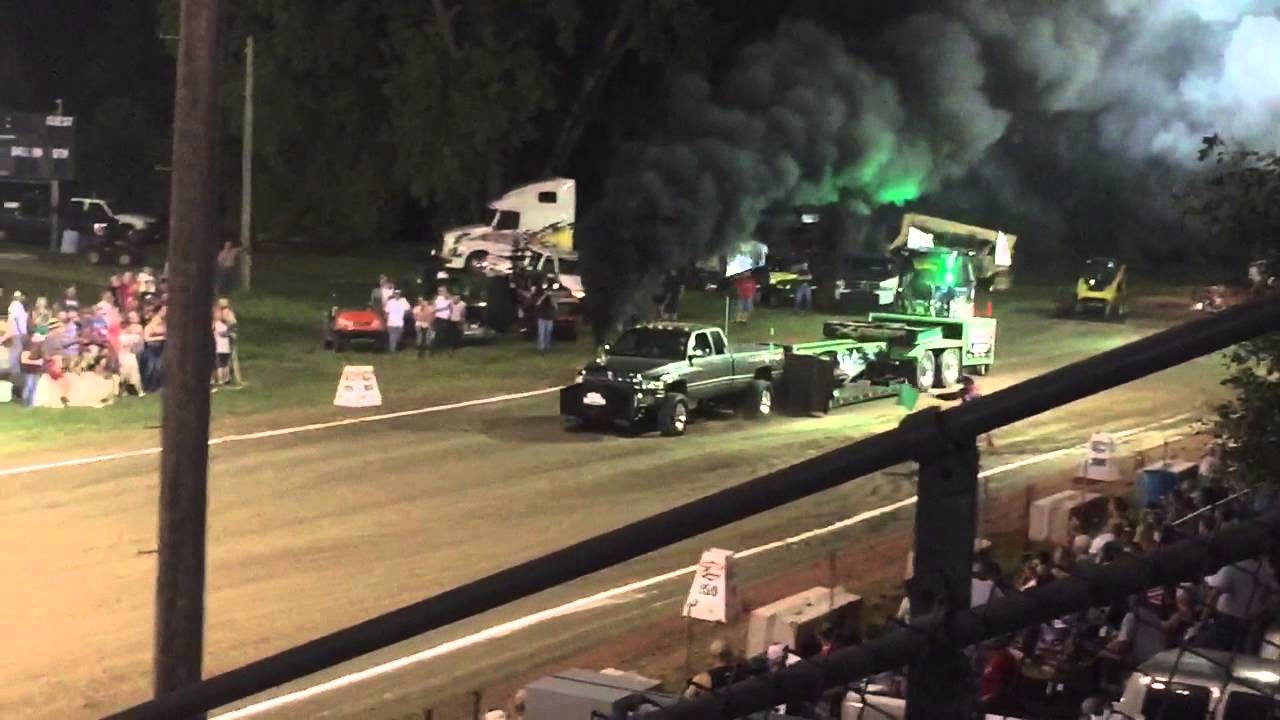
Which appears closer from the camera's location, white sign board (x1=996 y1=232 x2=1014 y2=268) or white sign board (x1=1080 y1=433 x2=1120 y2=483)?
white sign board (x1=1080 y1=433 x2=1120 y2=483)

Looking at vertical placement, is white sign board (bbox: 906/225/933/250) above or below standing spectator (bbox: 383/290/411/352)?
above

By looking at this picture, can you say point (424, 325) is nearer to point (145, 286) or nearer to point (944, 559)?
point (145, 286)

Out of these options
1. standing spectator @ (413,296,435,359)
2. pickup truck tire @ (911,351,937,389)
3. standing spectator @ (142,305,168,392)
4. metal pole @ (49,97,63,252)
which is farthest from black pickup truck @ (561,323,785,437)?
metal pole @ (49,97,63,252)

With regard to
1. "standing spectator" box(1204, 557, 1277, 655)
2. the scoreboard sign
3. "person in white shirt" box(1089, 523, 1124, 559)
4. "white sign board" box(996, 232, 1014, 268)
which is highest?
the scoreboard sign

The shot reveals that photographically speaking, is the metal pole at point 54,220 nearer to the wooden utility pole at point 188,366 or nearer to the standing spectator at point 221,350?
the standing spectator at point 221,350

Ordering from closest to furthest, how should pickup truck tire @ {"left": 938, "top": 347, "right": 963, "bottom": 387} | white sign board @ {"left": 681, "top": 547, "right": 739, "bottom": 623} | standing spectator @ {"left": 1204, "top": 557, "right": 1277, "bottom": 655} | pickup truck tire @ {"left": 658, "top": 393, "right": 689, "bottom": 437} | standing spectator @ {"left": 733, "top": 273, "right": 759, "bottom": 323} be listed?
standing spectator @ {"left": 1204, "top": 557, "right": 1277, "bottom": 655} → white sign board @ {"left": 681, "top": 547, "right": 739, "bottom": 623} → pickup truck tire @ {"left": 658, "top": 393, "right": 689, "bottom": 437} → pickup truck tire @ {"left": 938, "top": 347, "right": 963, "bottom": 387} → standing spectator @ {"left": 733, "top": 273, "right": 759, "bottom": 323}

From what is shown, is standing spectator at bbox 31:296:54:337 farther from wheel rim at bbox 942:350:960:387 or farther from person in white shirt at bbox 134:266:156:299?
wheel rim at bbox 942:350:960:387

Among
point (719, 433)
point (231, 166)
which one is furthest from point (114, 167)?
point (719, 433)

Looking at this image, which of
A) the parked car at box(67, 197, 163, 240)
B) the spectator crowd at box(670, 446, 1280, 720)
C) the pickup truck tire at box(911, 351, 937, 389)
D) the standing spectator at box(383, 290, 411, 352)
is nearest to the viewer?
the spectator crowd at box(670, 446, 1280, 720)

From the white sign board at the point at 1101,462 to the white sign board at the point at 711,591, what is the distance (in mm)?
8690

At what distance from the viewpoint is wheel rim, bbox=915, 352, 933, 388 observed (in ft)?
90.9

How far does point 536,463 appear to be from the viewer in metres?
21.4

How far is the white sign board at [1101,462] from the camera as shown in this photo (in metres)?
19.7

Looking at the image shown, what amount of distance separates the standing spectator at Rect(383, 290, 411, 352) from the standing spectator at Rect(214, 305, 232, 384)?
4378mm
